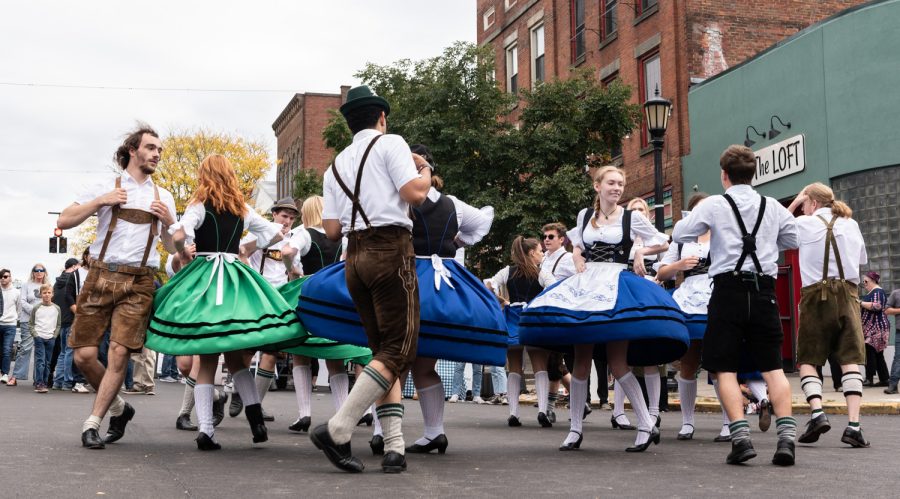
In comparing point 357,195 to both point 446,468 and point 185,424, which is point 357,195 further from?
point 185,424

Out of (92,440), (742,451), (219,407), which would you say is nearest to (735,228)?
(742,451)

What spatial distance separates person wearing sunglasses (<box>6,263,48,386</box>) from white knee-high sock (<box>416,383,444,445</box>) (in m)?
14.0

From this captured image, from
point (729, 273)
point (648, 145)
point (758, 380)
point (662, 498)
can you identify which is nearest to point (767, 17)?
point (648, 145)

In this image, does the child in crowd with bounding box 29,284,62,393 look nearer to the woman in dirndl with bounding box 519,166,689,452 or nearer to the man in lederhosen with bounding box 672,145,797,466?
the woman in dirndl with bounding box 519,166,689,452

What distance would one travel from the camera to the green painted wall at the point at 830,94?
18688 mm

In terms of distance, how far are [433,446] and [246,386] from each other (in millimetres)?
1414

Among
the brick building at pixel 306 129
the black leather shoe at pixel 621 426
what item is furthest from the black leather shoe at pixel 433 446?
the brick building at pixel 306 129

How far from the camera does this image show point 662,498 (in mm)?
5598

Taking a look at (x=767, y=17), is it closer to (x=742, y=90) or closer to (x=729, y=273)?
(x=742, y=90)

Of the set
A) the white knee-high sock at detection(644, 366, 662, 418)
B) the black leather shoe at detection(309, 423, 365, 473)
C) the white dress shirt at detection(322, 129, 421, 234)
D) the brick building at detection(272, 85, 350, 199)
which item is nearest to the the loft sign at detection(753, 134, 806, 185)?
the white knee-high sock at detection(644, 366, 662, 418)

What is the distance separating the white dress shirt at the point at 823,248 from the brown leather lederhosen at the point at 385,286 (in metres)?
4.06

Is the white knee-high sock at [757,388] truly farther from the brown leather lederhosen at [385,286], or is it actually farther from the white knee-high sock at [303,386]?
the brown leather lederhosen at [385,286]

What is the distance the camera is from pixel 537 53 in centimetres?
3525

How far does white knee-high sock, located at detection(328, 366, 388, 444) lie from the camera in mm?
6250
